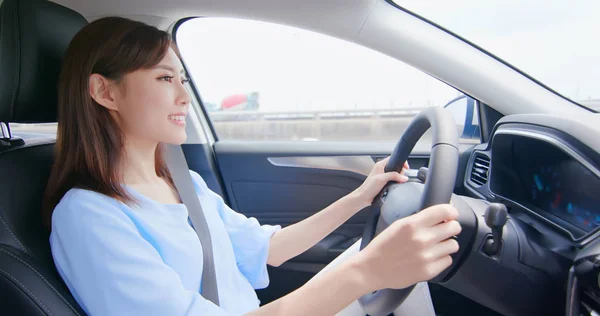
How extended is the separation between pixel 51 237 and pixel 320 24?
1099 millimetres

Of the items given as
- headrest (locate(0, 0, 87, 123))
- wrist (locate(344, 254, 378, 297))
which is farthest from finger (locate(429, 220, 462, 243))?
headrest (locate(0, 0, 87, 123))

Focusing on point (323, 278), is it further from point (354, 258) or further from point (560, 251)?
point (560, 251)

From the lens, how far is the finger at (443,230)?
0.71m

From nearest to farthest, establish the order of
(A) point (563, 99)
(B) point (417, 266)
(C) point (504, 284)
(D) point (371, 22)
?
(B) point (417, 266), (C) point (504, 284), (A) point (563, 99), (D) point (371, 22)

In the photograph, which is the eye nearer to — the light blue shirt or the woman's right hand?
the light blue shirt

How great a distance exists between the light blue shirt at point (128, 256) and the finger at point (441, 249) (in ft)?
1.30

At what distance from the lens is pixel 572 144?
96 cm

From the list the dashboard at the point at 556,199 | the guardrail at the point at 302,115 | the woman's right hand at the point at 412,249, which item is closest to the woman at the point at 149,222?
the woman's right hand at the point at 412,249

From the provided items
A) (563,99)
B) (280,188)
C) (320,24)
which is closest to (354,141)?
(280,188)

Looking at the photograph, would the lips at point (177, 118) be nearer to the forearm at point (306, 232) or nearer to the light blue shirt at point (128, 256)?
the light blue shirt at point (128, 256)

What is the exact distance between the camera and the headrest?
98cm

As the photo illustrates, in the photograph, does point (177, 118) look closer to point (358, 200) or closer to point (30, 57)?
point (30, 57)

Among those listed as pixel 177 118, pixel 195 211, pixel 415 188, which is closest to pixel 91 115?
pixel 177 118

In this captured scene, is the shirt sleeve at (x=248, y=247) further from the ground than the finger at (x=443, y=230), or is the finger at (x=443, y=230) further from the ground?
the finger at (x=443, y=230)
